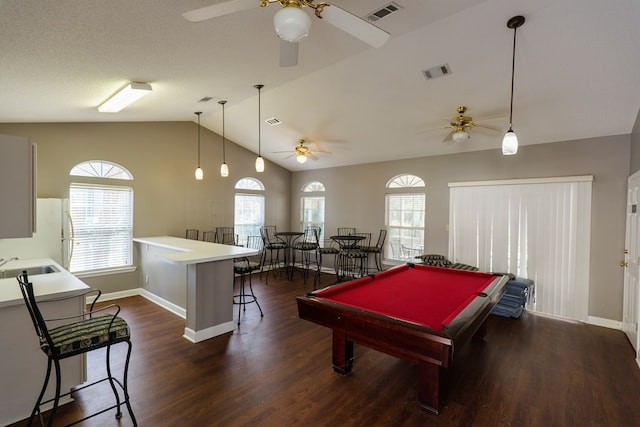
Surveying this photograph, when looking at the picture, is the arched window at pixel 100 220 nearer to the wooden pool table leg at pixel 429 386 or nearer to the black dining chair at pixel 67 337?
the black dining chair at pixel 67 337

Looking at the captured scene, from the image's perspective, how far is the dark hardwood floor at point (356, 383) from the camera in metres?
2.16

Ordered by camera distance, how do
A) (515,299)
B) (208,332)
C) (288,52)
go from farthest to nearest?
1. (515,299)
2. (208,332)
3. (288,52)

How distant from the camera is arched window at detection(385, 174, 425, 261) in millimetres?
5652

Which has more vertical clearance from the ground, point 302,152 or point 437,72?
point 437,72

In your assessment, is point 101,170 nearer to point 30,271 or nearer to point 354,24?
point 30,271

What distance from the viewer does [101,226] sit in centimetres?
472

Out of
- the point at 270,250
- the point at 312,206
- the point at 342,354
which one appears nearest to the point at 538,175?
the point at 342,354

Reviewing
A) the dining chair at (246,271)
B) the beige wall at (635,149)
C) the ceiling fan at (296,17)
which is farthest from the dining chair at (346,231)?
the ceiling fan at (296,17)

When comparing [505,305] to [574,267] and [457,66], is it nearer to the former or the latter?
[574,267]

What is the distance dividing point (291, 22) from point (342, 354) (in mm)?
2546

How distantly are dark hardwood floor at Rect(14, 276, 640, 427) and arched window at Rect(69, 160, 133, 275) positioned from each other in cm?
174

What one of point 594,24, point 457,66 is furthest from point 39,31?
point 594,24

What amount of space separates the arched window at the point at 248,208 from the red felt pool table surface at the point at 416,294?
13.9 ft

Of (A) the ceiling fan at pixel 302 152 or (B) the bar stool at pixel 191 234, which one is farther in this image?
(B) the bar stool at pixel 191 234
